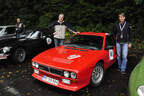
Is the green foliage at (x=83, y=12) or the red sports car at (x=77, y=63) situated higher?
the green foliage at (x=83, y=12)

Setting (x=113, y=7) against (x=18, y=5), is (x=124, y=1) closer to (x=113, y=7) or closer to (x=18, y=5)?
(x=113, y=7)

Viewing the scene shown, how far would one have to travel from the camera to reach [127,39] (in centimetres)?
417

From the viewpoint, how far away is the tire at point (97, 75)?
3.41 metres

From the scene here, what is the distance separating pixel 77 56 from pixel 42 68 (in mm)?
899

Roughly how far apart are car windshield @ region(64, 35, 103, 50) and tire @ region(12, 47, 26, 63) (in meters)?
2.11

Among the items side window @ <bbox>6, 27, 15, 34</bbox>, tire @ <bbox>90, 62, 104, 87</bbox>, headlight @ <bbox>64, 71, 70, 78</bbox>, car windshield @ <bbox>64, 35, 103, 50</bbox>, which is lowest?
tire @ <bbox>90, 62, 104, 87</bbox>

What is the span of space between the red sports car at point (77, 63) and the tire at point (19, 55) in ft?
6.38

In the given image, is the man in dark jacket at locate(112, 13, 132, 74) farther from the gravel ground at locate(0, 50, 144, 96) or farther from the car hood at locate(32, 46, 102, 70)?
the car hood at locate(32, 46, 102, 70)

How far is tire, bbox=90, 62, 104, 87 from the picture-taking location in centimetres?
341

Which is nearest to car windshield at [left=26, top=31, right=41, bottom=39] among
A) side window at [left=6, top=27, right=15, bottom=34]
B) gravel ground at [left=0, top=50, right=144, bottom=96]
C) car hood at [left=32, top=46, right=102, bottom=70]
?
side window at [left=6, top=27, right=15, bottom=34]

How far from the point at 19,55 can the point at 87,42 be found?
282 centimetres

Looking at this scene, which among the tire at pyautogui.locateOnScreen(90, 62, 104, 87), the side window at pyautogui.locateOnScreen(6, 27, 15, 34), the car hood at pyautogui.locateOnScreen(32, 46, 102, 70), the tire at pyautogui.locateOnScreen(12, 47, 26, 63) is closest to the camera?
the car hood at pyautogui.locateOnScreen(32, 46, 102, 70)

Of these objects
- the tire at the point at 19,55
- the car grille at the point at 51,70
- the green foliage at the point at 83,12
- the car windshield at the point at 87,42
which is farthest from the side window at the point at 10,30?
the green foliage at the point at 83,12

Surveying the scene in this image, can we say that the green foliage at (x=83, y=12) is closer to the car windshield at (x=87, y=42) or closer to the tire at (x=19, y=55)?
the car windshield at (x=87, y=42)
